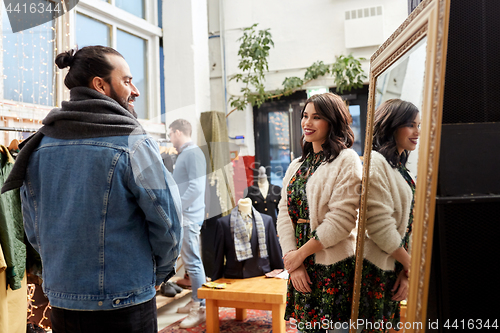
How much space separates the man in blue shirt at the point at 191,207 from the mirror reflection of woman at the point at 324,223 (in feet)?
5.77

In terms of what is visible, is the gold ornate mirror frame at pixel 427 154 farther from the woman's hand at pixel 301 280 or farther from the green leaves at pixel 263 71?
the green leaves at pixel 263 71

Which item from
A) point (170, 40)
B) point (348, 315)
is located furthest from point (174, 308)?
point (170, 40)

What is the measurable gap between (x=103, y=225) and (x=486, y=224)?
107cm

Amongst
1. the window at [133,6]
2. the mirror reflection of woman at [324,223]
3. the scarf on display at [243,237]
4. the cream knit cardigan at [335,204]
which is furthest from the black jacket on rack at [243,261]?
the window at [133,6]

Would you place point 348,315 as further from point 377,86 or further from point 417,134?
point 377,86

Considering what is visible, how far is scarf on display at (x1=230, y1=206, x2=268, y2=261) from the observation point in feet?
9.80

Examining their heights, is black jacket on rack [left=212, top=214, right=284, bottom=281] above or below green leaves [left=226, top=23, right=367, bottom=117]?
below

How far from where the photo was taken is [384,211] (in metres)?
1.29

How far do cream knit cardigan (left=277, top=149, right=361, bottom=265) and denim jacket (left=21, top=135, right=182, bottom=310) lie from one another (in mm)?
538

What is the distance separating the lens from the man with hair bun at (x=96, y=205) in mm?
1188

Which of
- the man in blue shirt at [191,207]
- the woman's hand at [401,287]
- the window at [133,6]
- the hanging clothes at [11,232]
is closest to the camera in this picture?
the woman's hand at [401,287]

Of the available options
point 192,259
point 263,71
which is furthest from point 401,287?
point 263,71

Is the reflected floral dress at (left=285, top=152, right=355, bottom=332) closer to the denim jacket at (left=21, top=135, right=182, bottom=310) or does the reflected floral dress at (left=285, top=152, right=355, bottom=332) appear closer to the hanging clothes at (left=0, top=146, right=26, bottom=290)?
the denim jacket at (left=21, top=135, right=182, bottom=310)

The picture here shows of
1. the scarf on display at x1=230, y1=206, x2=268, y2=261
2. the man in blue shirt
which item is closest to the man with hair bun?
the scarf on display at x1=230, y1=206, x2=268, y2=261
